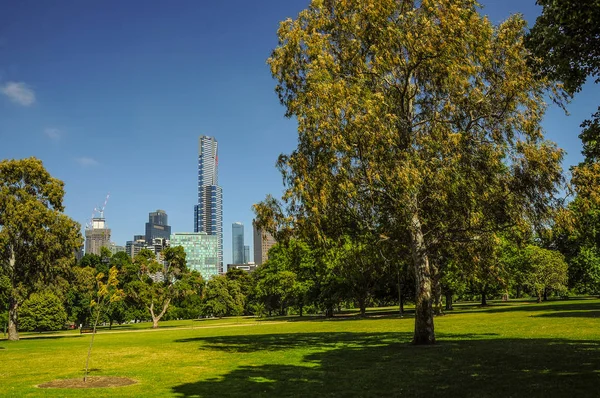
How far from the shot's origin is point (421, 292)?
86.8ft

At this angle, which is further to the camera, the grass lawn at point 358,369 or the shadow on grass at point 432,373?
the grass lawn at point 358,369

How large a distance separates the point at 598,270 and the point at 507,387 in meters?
49.6

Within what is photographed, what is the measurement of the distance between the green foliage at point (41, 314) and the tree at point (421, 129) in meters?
71.9

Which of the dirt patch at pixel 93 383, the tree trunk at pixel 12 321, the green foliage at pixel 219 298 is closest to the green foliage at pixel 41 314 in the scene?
the tree trunk at pixel 12 321

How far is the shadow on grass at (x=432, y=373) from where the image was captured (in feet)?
45.9

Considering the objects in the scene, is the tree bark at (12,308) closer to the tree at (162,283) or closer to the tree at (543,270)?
the tree at (162,283)

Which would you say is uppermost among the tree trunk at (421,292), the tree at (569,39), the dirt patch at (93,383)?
the tree at (569,39)

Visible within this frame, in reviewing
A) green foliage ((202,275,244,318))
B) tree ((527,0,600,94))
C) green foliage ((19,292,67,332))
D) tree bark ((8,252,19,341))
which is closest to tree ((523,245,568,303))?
green foliage ((202,275,244,318))

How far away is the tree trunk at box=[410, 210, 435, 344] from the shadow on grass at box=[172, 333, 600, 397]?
1.36 m

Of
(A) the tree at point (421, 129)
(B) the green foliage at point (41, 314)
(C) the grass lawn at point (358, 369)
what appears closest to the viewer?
(C) the grass lawn at point (358, 369)

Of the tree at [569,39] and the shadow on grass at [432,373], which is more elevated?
the tree at [569,39]

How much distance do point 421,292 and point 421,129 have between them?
8.89m

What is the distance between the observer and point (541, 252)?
75188 millimetres

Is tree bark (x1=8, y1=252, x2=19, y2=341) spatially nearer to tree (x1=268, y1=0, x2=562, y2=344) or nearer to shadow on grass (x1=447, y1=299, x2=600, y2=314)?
tree (x1=268, y1=0, x2=562, y2=344)
